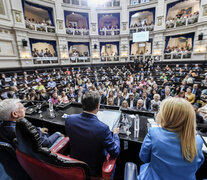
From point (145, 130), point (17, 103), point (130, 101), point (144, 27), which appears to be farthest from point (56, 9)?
point (145, 130)

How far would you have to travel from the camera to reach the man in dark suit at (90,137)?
112cm

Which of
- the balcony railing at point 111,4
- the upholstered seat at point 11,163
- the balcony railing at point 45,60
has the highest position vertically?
the balcony railing at point 111,4

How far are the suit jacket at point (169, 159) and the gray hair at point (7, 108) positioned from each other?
1.58 metres

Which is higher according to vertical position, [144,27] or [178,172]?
[144,27]

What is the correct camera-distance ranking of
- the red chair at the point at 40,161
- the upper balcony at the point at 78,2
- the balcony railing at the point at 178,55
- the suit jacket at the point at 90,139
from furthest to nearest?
the upper balcony at the point at 78,2 < the balcony railing at the point at 178,55 < the suit jacket at the point at 90,139 < the red chair at the point at 40,161

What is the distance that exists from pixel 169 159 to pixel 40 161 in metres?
0.96

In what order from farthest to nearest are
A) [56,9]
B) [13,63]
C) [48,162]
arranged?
[56,9] → [13,63] → [48,162]

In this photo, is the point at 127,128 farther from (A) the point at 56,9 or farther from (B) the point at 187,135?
(A) the point at 56,9

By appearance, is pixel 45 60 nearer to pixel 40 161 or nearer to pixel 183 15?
pixel 40 161

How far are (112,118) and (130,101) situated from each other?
291cm

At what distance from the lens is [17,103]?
143cm

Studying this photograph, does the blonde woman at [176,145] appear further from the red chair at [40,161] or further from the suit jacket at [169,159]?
the red chair at [40,161]

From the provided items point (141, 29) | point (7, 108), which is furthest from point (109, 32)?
point (7, 108)

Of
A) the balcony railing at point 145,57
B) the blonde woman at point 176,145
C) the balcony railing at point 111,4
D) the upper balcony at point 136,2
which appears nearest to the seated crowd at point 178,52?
the balcony railing at point 145,57
